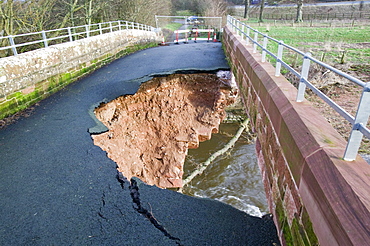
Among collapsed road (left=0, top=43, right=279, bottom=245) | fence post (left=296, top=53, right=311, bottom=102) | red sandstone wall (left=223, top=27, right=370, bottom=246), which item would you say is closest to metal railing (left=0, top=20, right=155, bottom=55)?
collapsed road (left=0, top=43, right=279, bottom=245)

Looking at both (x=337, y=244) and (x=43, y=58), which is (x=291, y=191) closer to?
(x=337, y=244)

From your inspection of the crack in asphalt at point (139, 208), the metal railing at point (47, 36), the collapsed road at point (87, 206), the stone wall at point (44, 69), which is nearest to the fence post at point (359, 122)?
the collapsed road at point (87, 206)

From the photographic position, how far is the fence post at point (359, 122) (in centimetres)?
208

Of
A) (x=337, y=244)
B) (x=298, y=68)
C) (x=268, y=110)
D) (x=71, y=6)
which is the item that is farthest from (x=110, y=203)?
(x=71, y=6)

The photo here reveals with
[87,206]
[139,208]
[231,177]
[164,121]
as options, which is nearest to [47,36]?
[164,121]

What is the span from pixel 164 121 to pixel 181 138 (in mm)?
1168

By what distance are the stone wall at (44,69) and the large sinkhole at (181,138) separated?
185 cm

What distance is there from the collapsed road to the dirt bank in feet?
8.71

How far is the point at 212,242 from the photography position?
124 inches

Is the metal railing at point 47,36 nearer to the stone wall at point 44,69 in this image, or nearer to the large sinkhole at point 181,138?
the stone wall at point 44,69

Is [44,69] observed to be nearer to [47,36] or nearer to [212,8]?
[47,36]

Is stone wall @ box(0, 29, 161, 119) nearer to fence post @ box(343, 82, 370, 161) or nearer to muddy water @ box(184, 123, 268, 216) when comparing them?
muddy water @ box(184, 123, 268, 216)

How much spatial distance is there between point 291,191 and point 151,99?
8181 millimetres

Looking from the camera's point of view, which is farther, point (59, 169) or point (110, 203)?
point (59, 169)
